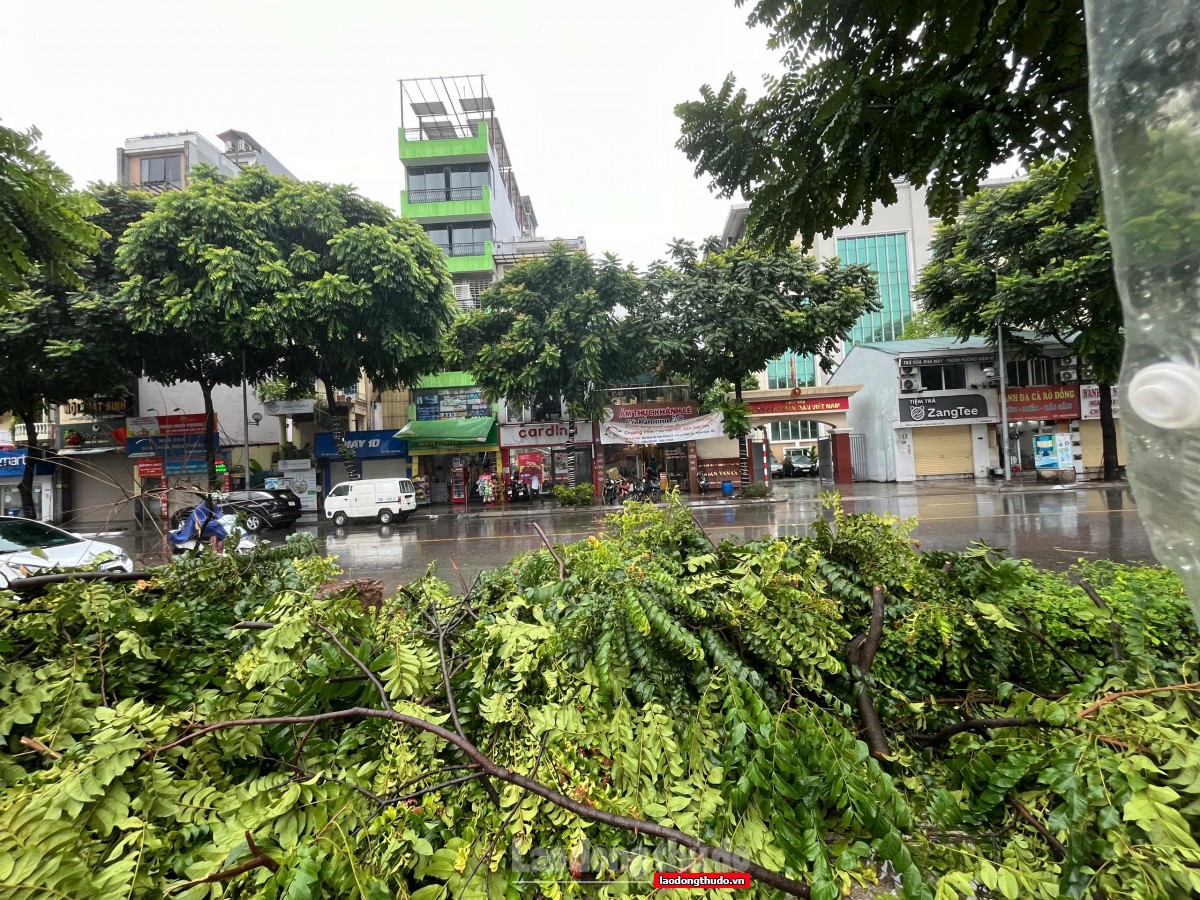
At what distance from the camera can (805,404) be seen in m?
21.0

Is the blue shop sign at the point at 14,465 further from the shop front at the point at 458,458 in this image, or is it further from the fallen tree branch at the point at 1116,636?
the fallen tree branch at the point at 1116,636

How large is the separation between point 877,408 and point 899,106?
76.4 feet

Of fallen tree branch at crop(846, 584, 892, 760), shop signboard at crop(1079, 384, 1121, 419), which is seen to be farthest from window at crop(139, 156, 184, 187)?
shop signboard at crop(1079, 384, 1121, 419)

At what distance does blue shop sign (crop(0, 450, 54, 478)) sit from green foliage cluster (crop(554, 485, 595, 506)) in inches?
744

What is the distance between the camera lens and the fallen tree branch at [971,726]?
1480mm

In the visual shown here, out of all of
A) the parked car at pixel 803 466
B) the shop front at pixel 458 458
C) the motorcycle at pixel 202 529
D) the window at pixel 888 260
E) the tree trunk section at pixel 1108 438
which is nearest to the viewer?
the motorcycle at pixel 202 529

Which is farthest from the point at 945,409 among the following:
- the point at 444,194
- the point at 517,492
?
the point at 444,194

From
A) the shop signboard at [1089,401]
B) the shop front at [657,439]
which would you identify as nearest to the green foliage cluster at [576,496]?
the shop front at [657,439]

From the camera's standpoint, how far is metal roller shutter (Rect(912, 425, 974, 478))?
21750 mm

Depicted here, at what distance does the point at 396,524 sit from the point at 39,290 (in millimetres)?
11436

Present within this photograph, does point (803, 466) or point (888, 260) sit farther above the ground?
point (888, 260)

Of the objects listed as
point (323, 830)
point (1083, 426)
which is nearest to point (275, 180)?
point (323, 830)

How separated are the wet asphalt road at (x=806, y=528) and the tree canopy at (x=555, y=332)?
4520 millimetres

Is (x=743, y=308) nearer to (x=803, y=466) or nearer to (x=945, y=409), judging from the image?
(x=945, y=409)
